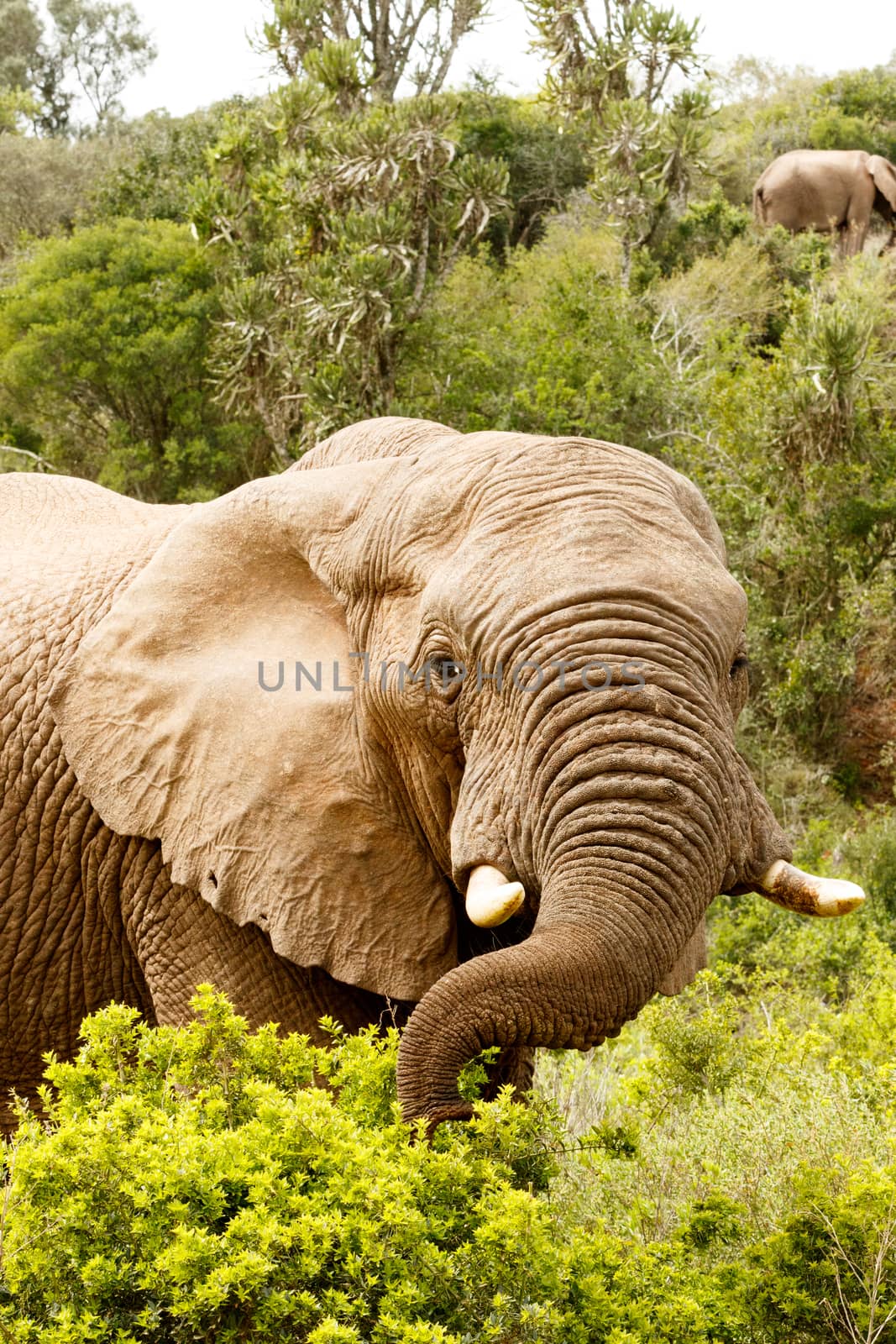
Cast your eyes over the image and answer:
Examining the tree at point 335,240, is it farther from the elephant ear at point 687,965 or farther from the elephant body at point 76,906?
the elephant ear at point 687,965

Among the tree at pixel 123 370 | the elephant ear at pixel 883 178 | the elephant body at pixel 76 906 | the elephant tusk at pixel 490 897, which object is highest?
the elephant tusk at pixel 490 897

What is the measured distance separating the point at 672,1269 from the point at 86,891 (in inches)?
67.5

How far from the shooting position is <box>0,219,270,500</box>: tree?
19.9m

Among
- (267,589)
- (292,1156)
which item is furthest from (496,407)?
(292,1156)

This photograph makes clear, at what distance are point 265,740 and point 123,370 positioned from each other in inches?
702

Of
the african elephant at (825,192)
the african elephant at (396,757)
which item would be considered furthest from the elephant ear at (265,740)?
the african elephant at (825,192)

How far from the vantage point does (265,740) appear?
3.36 m

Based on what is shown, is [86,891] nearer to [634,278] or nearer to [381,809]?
[381,809]

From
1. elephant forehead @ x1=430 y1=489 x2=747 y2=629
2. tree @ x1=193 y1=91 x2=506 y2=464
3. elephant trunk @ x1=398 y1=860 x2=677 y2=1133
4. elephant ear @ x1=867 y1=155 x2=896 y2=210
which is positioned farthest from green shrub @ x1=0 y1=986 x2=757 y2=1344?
elephant ear @ x1=867 y1=155 x2=896 y2=210

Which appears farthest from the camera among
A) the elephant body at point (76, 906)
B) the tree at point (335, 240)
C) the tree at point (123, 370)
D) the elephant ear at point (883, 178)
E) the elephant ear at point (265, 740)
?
the elephant ear at point (883, 178)

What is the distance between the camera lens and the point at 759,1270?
11.4ft

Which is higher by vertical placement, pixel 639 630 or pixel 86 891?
pixel 639 630

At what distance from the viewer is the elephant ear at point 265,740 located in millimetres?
3266

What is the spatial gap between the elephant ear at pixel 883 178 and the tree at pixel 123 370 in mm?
12844
